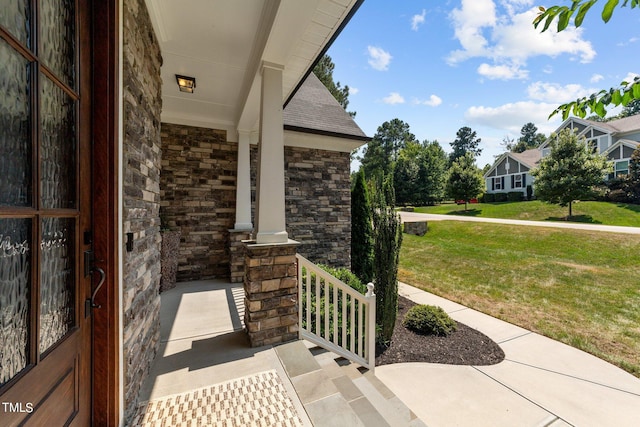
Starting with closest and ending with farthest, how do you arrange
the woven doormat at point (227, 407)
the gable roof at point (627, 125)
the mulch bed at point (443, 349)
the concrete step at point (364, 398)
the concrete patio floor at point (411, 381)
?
the woven doormat at point (227, 407) → the concrete step at point (364, 398) → the concrete patio floor at point (411, 381) → the mulch bed at point (443, 349) → the gable roof at point (627, 125)

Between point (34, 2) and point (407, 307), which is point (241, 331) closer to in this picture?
point (34, 2)

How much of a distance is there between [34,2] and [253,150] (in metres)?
4.61

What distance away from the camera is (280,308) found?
260cm

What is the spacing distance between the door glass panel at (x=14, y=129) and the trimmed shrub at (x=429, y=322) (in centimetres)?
457

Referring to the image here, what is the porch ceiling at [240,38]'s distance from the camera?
82.8 inches

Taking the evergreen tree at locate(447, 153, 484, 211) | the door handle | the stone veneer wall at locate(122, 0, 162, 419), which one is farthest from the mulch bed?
the evergreen tree at locate(447, 153, 484, 211)

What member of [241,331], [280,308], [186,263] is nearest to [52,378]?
[280,308]

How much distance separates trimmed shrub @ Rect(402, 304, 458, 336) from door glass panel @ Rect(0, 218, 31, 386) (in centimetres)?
437

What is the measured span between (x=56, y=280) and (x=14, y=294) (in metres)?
0.30

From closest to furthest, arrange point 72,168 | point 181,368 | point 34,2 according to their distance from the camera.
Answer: point 34,2
point 72,168
point 181,368

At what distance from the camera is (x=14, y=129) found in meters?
0.88

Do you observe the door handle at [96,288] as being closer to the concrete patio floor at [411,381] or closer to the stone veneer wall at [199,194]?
the concrete patio floor at [411,381]

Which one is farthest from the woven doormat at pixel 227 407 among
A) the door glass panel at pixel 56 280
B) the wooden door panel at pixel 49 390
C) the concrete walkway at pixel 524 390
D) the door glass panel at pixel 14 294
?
the concrete walkway at pixel 524 390

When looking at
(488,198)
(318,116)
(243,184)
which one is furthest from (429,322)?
(488,198)
